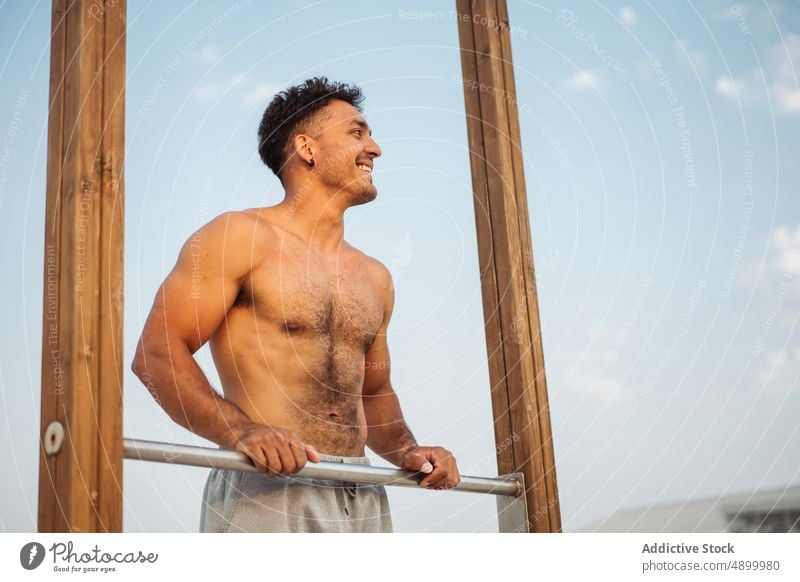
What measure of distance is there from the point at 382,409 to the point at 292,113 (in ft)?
2.02

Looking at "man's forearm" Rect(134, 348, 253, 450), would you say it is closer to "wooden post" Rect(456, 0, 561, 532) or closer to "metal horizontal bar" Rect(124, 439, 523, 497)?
"metal horizontal bar" Rect(124, 439, 523, 497)

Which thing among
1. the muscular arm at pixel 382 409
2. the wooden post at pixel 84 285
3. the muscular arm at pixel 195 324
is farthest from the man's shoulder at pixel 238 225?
the wooden post at pixel 84 285

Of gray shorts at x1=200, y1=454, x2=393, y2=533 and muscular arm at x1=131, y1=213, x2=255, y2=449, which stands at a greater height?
muscular arm at x1=131, y1=213, x2=255, y2=449

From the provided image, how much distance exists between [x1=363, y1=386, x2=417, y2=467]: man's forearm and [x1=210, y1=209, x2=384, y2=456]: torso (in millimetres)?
63

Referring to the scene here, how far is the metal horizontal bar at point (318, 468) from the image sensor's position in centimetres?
141

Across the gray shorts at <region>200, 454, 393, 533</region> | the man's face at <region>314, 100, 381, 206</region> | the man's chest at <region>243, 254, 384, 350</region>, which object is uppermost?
the man's face at <region>314, 100, 381, 206</region>

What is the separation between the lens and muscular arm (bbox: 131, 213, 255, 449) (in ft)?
5.53

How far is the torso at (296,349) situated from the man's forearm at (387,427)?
63mm

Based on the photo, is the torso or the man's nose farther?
the man's nose

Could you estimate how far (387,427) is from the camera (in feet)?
6.72

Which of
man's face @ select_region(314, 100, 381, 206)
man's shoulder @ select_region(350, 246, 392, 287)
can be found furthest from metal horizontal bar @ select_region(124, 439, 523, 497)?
man's face @ select_region(314, 100, 381, 206)

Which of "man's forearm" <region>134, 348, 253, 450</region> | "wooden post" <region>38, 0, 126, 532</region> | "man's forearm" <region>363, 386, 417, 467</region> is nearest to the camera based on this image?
"wooden post" <region>38, 0, 126, 532</region>

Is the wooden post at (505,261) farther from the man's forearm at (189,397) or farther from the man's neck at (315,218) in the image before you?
the man's forearm at (189,397)

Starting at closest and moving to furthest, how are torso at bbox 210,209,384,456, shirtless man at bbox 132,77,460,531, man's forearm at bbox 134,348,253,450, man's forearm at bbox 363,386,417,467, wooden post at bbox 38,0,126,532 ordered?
wooden post at bbox 38,0,126,532 → man's forearm at bbox 134,348,253,450 → shirtless man at bbox 132,77,460,531 → torso at bbox 210,209,384,456 → man's forearm at bbox 363,386,417,467
